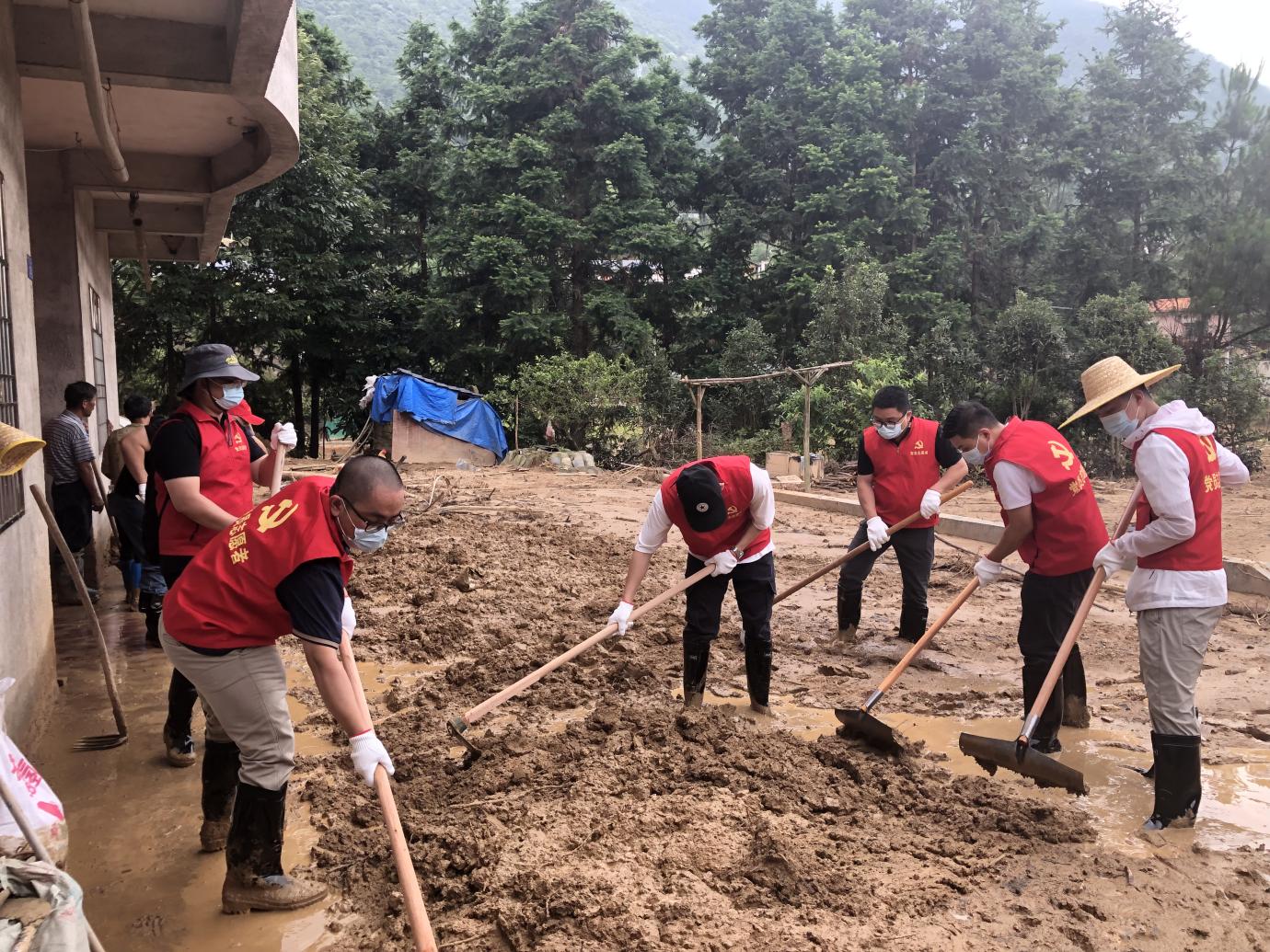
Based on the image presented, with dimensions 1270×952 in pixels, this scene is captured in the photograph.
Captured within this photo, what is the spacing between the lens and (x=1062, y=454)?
4.23 meters

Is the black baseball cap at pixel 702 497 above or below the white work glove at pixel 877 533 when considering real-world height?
above

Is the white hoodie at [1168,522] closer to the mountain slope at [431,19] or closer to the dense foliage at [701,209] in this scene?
the dense foliage at [701,209]

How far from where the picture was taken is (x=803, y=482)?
14.8 metres

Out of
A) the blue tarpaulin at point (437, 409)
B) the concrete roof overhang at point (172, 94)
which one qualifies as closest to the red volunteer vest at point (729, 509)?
the concrete roof overhang at point (172, 94)

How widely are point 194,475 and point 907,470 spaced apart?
422 centimetres

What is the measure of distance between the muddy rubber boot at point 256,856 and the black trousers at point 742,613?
224 cm

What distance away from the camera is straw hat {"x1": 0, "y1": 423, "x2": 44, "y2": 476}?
2562 millimetres

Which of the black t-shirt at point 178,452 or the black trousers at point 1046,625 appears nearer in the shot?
the black t-shirt at point 178,452

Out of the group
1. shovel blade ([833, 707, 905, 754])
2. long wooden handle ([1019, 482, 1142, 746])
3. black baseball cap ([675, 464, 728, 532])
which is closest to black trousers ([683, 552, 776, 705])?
black baseball cap ([675, 464, 728, 532])

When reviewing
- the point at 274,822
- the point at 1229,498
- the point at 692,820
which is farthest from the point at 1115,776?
the point at 1229,498

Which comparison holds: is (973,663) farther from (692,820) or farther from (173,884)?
(173,884)

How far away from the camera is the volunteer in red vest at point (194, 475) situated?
3.67 m

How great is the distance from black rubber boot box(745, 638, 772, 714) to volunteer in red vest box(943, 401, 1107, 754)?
1.23 meters

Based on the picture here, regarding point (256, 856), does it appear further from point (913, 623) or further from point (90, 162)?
point (90, 162)
